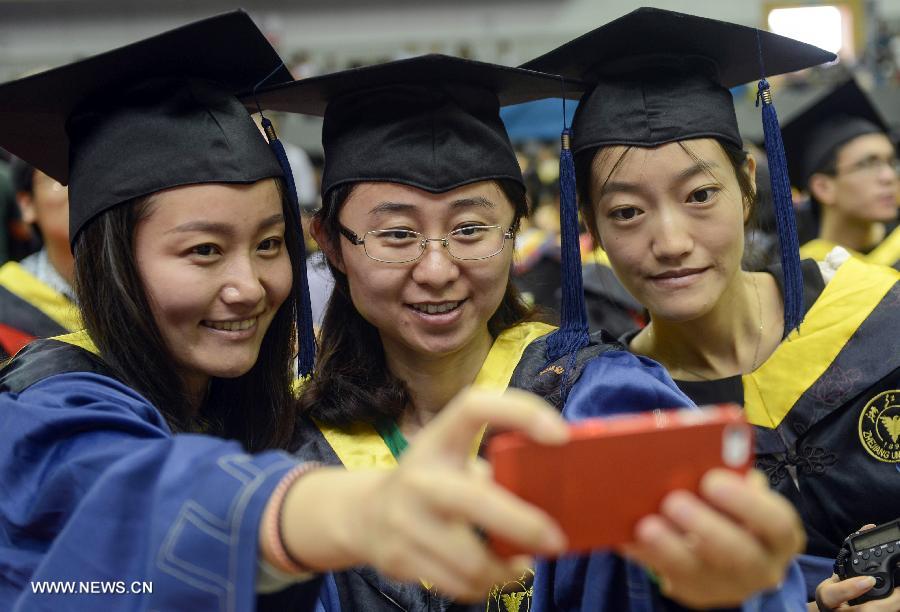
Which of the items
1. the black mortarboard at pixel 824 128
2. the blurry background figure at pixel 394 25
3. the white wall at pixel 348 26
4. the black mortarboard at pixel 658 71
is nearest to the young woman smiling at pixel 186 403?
the black mortarboard at pixel 658 71

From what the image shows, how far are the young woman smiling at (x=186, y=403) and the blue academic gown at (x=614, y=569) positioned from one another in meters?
0.37

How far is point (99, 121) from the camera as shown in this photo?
1.63 m

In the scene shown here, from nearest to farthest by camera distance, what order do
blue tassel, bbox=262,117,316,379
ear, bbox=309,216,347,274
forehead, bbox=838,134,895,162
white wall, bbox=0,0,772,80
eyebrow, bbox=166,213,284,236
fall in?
eyebrow, bbox=166,213,284,236 < blue tassel, bbox=262,117,316,379 < ear, bbox=309,216,347,274 < forehead, bbox=838,134,895,162 < white wall, bbox=0,0,772,80

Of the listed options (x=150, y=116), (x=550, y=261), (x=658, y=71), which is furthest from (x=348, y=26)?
(x=150, y=116)

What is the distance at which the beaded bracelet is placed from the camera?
96 cm

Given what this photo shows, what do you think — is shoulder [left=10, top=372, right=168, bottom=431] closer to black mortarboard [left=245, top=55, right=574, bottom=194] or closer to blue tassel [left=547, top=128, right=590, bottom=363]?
black mortarboard [left=245, top=55, right=574, bottom=194]

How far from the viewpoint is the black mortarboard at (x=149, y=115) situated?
1.56 m

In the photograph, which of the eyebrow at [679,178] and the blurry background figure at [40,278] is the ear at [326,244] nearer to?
the eyebrow at [679,178]

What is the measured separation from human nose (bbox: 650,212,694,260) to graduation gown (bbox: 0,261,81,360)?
2138 mm

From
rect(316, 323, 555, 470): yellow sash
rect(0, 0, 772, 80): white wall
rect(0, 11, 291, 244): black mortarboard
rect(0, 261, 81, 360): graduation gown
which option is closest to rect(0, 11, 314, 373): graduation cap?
rect(0, 11, 291, 244): black mortarboard

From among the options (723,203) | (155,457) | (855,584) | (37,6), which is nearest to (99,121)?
(155,457)

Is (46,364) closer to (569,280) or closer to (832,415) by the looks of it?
(569,280)

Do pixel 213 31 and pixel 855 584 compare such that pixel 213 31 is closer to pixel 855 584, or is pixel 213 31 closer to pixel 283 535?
pixel 283 535

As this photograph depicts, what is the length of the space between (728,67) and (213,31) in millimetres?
1104
